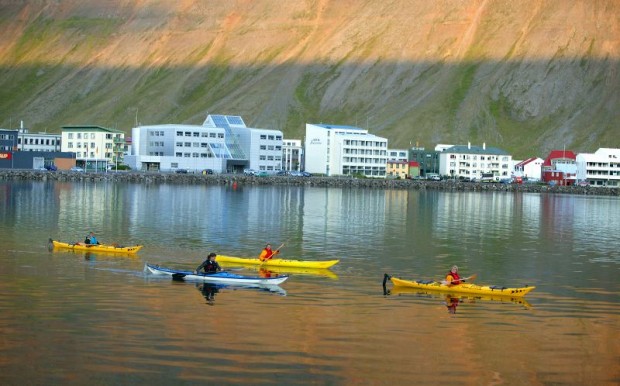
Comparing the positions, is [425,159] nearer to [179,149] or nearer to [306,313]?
[179,149]

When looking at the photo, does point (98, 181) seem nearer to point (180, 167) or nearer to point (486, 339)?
point (180, 167)

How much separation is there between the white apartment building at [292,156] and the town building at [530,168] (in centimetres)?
4040

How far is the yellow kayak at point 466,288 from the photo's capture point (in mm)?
43969

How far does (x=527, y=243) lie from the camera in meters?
72.6

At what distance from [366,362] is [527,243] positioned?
A: 4343cm

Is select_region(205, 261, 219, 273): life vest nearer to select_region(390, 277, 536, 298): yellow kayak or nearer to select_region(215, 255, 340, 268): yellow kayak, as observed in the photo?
select_region(215, 255, 340, 268): yellow kayak

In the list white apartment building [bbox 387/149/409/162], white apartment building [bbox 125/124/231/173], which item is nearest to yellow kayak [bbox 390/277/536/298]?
white apartment building [bbox 125/124/231/173]

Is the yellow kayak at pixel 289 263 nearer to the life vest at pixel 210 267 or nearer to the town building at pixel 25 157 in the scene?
the life vest at pixel 210 267

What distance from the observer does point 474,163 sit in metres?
195

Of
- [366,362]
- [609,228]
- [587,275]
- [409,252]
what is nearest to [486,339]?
[366,362]

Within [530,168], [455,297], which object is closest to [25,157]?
[530,168]

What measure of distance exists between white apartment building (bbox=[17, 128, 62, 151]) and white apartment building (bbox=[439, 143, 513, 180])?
226 feet

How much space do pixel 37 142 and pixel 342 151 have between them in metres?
51.9

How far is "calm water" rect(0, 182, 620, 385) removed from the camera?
99.0 ft
